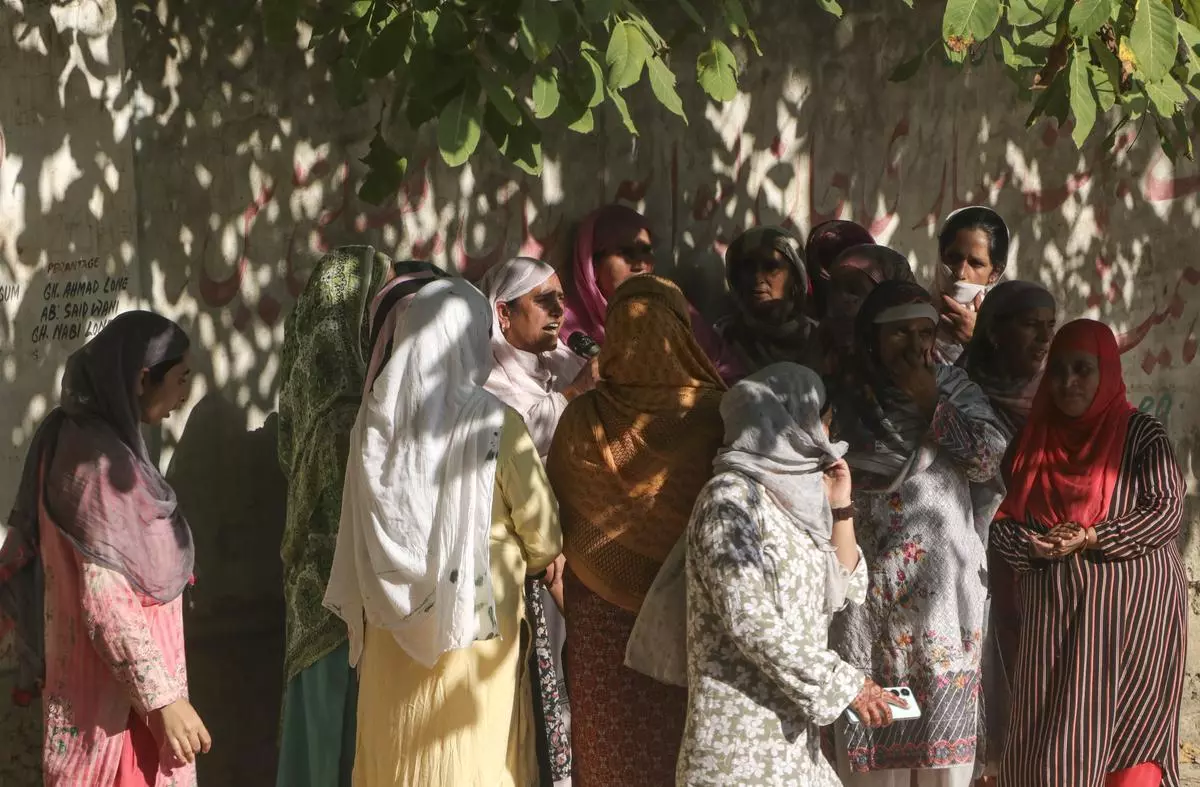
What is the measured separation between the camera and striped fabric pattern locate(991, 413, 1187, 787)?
195 inches

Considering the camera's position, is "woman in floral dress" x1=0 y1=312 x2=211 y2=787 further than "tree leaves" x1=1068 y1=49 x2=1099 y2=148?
Yes

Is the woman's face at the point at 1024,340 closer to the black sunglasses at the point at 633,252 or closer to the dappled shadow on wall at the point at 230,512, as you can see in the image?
the black sunglasses at the point at 633,252

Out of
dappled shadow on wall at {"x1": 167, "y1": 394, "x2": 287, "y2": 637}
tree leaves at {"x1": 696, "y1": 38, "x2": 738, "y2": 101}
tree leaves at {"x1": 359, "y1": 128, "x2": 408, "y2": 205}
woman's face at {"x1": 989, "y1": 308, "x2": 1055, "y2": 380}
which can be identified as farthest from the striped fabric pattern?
dappled shadow on wall at {"x1": 167, "y1": 394, "x2": 287, "y2": 637}

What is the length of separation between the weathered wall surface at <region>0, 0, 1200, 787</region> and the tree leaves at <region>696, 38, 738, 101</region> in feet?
5.30

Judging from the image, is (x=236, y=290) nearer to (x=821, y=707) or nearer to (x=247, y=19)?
(x=247, y=19)

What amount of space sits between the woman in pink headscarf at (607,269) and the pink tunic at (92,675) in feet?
6.55

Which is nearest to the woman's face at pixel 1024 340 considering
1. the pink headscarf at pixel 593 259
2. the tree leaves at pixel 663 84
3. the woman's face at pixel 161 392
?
the pink headscarf at pixel 593 259

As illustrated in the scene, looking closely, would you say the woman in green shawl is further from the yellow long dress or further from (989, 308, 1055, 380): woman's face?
(989, 308, 1055, 380): woman's face

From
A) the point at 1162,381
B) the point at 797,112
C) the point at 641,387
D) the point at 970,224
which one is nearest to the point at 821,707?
the point at 641,387

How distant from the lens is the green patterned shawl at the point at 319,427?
15.4 ft

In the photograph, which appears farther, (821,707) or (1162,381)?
(1162,381)

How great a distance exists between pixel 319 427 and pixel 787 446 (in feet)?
4.72

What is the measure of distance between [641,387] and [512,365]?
937 mm

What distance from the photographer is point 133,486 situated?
423 centimetres
